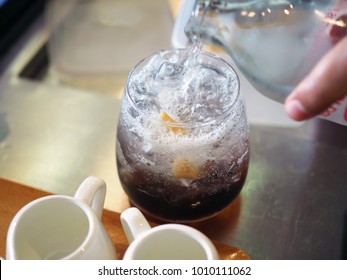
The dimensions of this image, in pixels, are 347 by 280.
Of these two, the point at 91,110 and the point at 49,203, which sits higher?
the point at 49,203

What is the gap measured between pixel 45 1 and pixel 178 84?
0.57 m

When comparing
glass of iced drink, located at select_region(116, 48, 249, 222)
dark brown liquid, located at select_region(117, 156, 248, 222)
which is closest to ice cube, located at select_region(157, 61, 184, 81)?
glass of iced drink, located at select_region(116, 48, 249, 222)

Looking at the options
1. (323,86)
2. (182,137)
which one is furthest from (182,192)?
(323,86)

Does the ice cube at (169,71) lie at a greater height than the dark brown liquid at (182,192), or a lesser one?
greater

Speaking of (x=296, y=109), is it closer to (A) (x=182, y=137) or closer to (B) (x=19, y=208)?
(A) (x=182, y=137)

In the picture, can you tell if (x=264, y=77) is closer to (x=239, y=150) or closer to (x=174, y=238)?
(x=239, y=150)

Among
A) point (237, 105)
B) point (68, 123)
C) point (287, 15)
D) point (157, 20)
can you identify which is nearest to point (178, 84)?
point (237, 105)

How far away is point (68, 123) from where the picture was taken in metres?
0.83

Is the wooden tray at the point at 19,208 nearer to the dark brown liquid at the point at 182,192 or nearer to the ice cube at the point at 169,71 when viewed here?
the dark brown liquid at the point at 182,192

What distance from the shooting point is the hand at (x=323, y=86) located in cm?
46

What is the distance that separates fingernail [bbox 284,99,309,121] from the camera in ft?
1.59

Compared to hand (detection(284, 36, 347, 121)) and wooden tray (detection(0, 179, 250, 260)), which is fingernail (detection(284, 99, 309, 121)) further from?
wooden tray (detection(0, 179, 250, 260))

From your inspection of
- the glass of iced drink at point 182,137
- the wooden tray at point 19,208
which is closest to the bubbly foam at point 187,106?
the glass of iced drink at point 182,137

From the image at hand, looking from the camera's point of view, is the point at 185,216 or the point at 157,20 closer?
the point at 185,216
